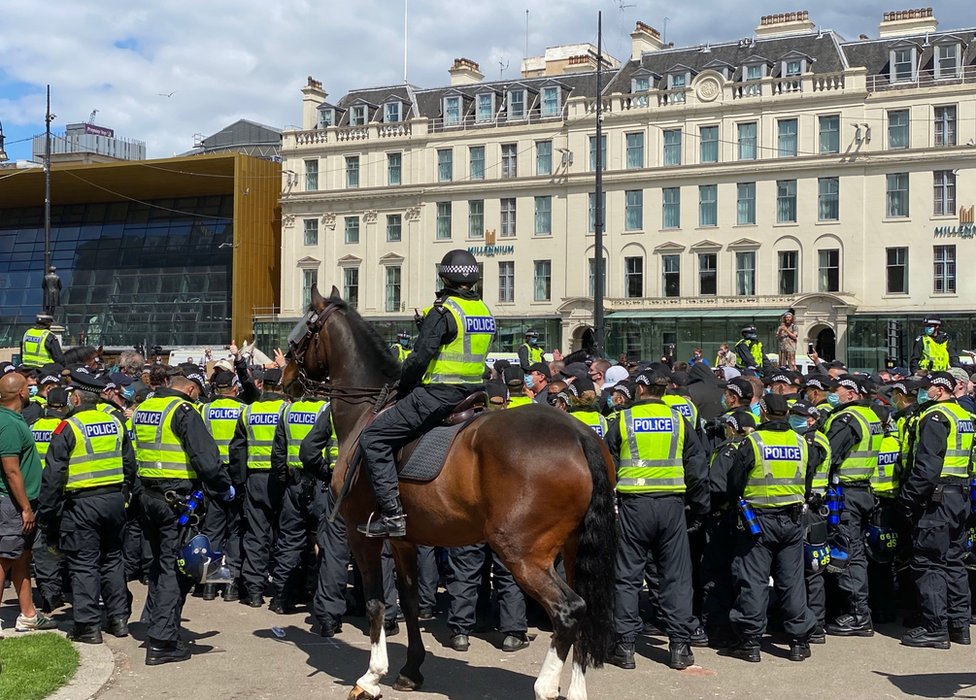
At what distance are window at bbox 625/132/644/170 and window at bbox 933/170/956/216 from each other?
12009 millimetres

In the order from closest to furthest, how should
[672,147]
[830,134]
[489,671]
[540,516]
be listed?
[540,516], [489,671], [830,134], [672,147]

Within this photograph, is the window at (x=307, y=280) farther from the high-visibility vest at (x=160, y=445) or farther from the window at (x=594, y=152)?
the high-visibility vest at (x=160, y=445)

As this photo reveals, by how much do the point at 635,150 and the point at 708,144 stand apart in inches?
126

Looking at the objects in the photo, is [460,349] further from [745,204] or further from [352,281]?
[352,281]

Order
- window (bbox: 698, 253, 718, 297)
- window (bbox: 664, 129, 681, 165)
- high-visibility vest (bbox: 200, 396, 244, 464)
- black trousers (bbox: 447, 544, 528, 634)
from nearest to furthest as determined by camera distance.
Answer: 1. black trousers (bbox: 447, 544, 528, 634)
2. high-visibility vest (bbox: 200, 396, 244, 464)
3. window (bbox: 698, 253, 718, 297)
4. window (bbox: 664, 129, 681, 165)

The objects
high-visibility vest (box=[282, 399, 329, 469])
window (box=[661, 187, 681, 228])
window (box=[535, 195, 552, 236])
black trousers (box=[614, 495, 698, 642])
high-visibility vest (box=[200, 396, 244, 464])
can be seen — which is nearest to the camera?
black trousers (box=[614, 495, 698, 642])

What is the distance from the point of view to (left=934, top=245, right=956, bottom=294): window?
4328 cm

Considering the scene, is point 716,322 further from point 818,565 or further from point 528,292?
point 818,565

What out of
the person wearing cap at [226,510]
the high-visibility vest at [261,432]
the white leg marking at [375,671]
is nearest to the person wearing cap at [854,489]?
the white leg marking at [375,671]

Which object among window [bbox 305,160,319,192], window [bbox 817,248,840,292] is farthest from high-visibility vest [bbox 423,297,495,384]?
window [bbox 305,160,319,192]

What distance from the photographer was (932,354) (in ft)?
63.7

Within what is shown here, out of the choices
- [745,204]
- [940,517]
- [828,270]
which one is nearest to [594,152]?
[745,204]

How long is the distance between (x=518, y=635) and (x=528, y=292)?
42076 millimetres

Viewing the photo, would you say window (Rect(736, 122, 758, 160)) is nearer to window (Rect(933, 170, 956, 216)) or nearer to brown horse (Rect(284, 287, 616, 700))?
window (Rect(933, 170, 956, 216))
